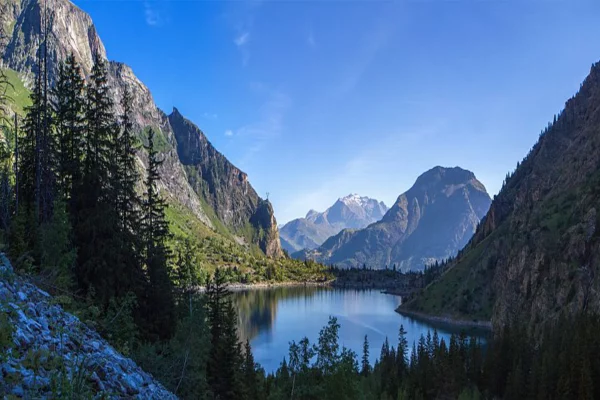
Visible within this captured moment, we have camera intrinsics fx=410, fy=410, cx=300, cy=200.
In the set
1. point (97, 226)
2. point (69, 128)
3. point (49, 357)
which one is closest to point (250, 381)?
point (97, 226)

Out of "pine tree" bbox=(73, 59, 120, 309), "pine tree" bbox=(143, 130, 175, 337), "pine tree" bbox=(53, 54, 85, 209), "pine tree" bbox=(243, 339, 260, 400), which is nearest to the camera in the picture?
"pine tree" bbox=(73, 59, 120, 309)

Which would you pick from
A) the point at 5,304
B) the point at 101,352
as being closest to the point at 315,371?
the point at 101,352

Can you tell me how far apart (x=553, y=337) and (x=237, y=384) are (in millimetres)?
80128

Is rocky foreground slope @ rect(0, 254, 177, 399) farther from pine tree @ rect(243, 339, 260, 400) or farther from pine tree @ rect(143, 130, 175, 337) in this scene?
pine tree @ rect(243, 339, 260, 400)

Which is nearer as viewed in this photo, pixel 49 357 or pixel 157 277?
pixel 49 357

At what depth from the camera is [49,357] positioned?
11.3 m

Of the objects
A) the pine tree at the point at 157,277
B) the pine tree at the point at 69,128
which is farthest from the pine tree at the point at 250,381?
the pine tree at the point at 69,128

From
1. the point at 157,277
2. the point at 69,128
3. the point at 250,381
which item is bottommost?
the point at 250,381

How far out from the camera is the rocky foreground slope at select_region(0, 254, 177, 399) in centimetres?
973

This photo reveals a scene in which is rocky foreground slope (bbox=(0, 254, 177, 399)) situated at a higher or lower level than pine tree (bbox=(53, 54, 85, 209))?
lower

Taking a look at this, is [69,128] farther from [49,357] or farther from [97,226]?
[49,357]

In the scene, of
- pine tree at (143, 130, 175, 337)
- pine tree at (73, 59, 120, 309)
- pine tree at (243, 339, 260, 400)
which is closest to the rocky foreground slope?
pine tree at (73, 59, 120, 309)

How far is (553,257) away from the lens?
15425cm

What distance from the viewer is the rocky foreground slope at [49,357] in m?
9.73
